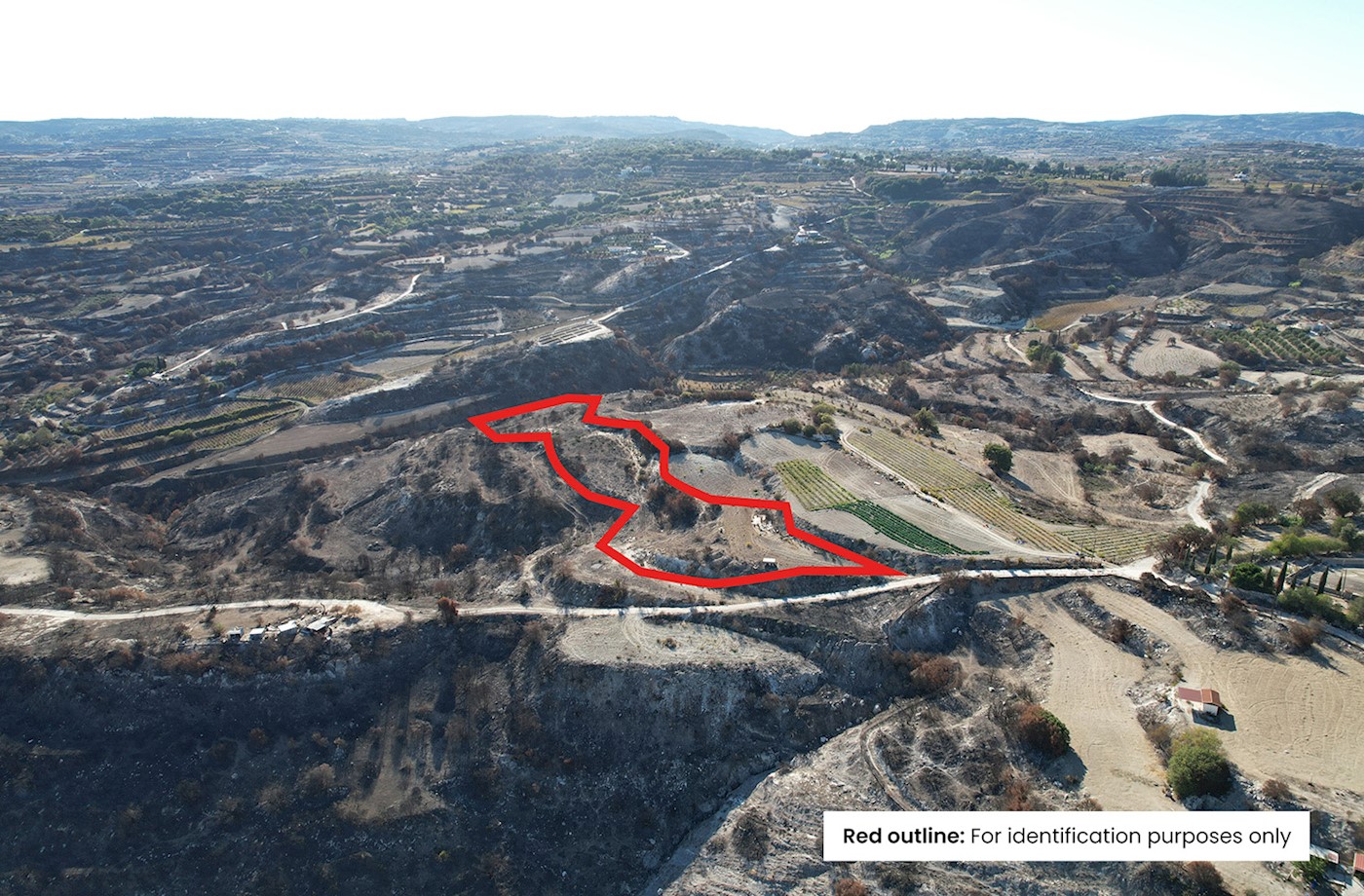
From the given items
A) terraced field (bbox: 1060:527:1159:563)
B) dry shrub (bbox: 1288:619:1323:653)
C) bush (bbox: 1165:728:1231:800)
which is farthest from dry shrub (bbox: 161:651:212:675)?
dry shrub (bbox: 1288:619:1323:653)

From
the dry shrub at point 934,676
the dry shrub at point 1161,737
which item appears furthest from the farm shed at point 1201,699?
the dry shrub at point 934,676

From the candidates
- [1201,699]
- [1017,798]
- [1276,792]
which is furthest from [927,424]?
[1276,792]

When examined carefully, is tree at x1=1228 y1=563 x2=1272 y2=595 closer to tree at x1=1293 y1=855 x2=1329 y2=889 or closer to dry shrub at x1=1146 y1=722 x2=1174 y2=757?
dry shrub at x1=1146 y1=722 x2=1174 y2=757

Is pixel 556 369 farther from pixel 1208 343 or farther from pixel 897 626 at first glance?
pixel 1208 343

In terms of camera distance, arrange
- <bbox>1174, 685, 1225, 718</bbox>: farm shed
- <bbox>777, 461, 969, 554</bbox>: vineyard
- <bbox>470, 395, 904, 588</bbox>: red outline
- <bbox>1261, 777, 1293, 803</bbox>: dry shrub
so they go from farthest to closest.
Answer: <bbox>777, 461, 969, 554</bbox>: vineyard, <bbox>470, 395, 904, 588</bbox>: red outline, <bbox>1174, 685, 1225, 718</bbox>: farm shed, <bbox>1261, 777, 1293, 803</bbox>: dry shrub

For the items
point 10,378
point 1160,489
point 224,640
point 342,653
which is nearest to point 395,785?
point 342,653

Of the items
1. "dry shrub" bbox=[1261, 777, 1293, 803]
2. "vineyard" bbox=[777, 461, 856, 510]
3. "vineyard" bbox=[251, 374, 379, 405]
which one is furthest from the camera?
"vineyard" bbox=[251, 374, 379, 405]

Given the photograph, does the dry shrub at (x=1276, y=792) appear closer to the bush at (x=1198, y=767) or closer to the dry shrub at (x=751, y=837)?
the bush at (x=1198, y=767)
